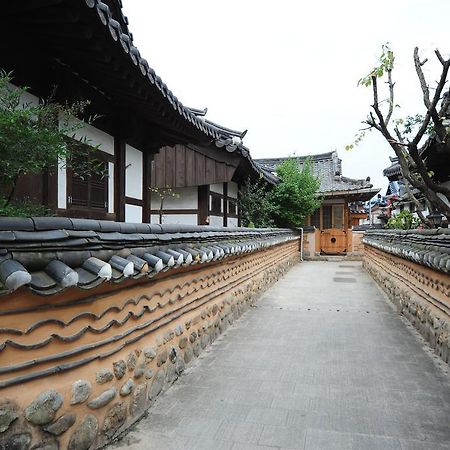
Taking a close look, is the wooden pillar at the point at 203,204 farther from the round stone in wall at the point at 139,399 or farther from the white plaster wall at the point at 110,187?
the round stone in wall at the point at 139,399

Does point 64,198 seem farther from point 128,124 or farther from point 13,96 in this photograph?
point 13,96

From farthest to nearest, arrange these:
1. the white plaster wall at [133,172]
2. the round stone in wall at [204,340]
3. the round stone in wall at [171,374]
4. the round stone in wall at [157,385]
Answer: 1. the white plaster wall at [133,172]
2. the round stone in wall at [204,340]
3. the round stone in wall at [171,374]
4. the round stone in wall at [157,385]

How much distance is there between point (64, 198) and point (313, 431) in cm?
395

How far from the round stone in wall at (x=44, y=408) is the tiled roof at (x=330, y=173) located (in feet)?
65.5

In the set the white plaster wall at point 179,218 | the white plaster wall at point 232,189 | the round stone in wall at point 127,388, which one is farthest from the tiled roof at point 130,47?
the white plaster wall at point 232,189

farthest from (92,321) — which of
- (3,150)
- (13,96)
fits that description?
(13,96)

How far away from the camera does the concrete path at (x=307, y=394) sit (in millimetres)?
3541

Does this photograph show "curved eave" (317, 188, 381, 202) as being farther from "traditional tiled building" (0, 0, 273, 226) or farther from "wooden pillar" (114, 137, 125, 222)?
"wooden pillar" (114, 137, 125, 222)

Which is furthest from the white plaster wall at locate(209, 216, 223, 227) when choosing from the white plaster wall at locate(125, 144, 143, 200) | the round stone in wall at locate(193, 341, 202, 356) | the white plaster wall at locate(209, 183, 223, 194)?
the round stone in wall at locate(193, 341, 202, 356)

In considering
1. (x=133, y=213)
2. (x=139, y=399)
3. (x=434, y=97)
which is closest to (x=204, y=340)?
(x=139, y=399)

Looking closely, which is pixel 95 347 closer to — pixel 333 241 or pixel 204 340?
pixel 204 340

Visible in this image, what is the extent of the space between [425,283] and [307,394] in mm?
3382

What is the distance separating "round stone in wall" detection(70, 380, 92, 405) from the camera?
2.88 meters

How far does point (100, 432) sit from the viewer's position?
322 cm
